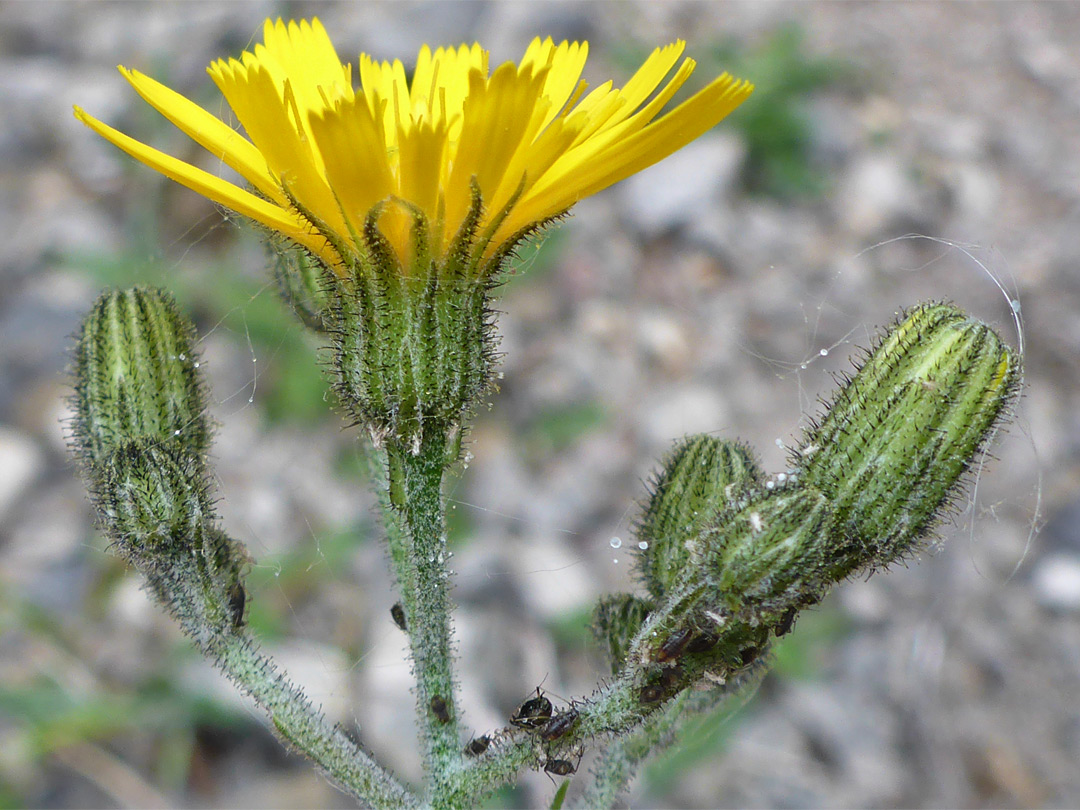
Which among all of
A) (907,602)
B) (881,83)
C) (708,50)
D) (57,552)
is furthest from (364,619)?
(881,83)

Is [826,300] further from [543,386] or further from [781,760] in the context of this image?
[781,760]

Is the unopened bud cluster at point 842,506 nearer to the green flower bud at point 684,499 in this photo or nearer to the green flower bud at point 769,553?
the green flower bud at point 769,553

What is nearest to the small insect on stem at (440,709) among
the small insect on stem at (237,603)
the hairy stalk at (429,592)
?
the hairy stalk at (429,592)

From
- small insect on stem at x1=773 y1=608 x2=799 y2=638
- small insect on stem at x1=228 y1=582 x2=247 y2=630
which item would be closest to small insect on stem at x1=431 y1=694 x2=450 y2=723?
small insect on stem at x1=228 y1=582 x2=247 y2=630

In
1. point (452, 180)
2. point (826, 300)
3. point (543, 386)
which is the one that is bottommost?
point (543, 386)

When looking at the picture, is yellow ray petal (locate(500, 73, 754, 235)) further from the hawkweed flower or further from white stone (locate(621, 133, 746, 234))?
white stone (locate(621, 133, 746, 234))
